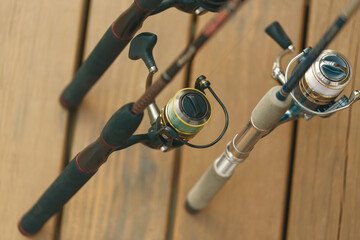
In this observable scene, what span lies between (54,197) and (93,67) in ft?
0.80

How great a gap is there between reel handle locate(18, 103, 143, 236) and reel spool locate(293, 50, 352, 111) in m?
0.28

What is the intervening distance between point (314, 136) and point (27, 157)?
60cm

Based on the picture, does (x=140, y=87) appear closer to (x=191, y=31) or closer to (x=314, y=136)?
(x=191, y=31)

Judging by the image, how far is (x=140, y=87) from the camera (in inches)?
41.3

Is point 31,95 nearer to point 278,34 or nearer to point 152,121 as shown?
point 152,121

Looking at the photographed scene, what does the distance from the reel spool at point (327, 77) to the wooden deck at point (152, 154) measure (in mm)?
254

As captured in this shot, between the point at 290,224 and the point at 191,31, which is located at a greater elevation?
the point at 191,31

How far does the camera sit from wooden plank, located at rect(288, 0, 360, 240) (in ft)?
3.41

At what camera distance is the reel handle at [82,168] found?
67 centimetres

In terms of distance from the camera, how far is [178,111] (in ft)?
2.36

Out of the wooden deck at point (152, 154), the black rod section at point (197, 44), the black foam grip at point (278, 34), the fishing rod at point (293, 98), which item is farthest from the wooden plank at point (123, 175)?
the black rod section at point (197, 44)

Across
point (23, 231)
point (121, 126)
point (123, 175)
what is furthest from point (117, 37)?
point (23, 231)

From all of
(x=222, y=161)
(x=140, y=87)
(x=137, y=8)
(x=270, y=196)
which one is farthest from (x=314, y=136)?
(x=137, y=8)

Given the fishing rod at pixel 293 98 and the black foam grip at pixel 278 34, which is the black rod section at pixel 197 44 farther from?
the black foam grip at pixel 278 34
